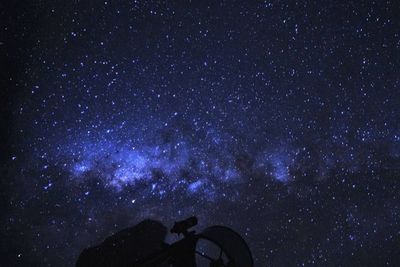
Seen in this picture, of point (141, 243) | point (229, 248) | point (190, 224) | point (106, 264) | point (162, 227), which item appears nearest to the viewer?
point (229, 248)

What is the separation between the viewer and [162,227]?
12500 millimetres

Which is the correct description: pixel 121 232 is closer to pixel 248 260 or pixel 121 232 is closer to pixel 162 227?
pixel 162 227

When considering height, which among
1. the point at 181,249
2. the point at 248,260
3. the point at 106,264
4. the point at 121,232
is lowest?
the point at 248,260

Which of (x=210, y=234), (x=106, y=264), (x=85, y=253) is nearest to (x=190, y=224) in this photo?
(x=210, y=234)

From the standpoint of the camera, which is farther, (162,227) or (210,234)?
(162,227)

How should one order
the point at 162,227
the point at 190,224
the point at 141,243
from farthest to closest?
1. the point at 162,227
2. the point at 141,243
3. the point at 190,224

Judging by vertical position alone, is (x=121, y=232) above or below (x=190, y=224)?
above

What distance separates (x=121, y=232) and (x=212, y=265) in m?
6.81

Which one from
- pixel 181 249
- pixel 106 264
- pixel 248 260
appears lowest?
pixel 248 260

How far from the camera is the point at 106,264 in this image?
10.7 meters

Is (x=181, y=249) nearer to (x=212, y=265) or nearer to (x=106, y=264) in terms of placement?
(x=212, y=265)

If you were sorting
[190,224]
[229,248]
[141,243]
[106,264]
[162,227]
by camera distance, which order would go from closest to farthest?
[229,248] < [190,224] < [106,264] < [141,243] < [162,227]

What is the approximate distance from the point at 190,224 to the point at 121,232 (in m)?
6.34

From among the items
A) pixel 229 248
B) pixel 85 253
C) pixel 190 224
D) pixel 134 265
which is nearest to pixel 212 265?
pixel 229 248
